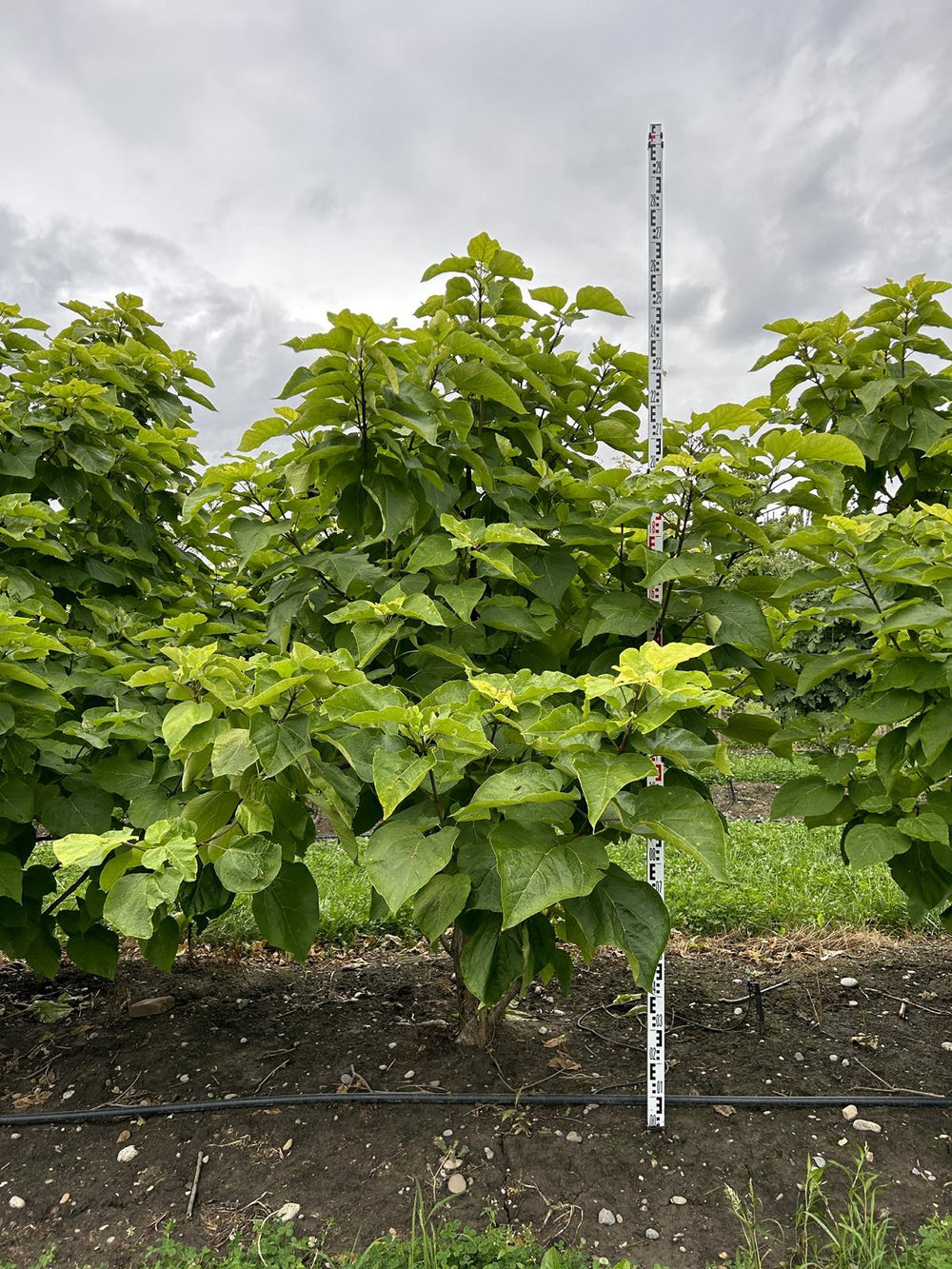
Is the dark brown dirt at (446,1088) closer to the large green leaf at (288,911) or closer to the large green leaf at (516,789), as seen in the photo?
the large green leaf at (288,911)

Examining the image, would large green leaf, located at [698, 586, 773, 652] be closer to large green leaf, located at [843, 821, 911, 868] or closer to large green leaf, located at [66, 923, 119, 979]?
large green leaf, located at [843, 821, 911, 868]

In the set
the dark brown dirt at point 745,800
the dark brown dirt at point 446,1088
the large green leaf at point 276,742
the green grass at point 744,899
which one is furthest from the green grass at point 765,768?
the large green leaf at point 276,742

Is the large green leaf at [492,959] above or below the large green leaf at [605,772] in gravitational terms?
below

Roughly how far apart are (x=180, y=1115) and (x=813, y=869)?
158 inches

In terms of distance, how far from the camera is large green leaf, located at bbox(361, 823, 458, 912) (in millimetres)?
1540

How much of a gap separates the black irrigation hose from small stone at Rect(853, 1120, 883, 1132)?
0.06 meters

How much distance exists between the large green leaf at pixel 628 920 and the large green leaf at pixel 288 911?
655 mm

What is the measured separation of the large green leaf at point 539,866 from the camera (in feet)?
4.86

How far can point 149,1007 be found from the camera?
359 cm

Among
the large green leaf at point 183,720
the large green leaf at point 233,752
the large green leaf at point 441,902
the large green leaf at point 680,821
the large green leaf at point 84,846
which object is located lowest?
the large green leaf at point 441,902

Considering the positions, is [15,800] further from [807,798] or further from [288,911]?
[807,798]

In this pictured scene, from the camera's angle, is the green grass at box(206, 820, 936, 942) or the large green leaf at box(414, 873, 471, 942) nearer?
the large green leaf at box(414, 873, 471, 942)

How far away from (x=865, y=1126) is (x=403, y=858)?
198cm

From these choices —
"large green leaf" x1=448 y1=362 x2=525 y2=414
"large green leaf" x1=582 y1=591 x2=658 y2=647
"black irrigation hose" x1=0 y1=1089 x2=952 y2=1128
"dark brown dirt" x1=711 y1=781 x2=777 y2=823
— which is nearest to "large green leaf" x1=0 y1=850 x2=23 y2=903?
"black irrigation hose" x1=0 y1=1089 x2=952 y2=1128
